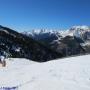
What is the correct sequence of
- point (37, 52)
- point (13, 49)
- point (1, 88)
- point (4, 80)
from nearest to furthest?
point (1, 88) < point (4, 80) < point (13, 49) < point (37, 52)


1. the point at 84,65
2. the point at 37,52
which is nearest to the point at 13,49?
the point at 37,52

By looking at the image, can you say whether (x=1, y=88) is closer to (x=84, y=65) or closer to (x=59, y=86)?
(x=59, y=86)

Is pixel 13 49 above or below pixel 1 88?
above

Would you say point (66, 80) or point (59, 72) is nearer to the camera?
point (66, 80)

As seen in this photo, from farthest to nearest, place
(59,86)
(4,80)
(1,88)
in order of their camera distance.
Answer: (4,80)
(1,88)
(59,86)

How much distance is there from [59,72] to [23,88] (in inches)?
130

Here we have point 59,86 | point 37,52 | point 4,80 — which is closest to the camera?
point 59,86

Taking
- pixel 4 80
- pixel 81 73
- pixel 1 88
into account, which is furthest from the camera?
pixel 4 80

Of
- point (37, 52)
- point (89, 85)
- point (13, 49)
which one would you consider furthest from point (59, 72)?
point (37, 52)

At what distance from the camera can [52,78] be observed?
12.1 m

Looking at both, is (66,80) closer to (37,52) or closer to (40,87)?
(40,87)

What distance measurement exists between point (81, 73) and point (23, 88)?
12.1 ft

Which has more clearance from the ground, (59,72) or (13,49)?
(13,49)

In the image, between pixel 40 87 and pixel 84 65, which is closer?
pixel 40 87
